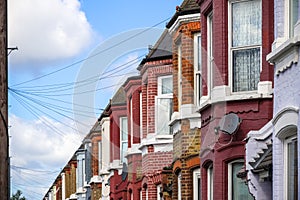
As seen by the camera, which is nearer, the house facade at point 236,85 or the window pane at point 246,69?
the house facade at point 236,85

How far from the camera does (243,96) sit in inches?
806

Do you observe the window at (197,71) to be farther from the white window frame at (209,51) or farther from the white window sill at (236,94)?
the white window sill at (236,94)

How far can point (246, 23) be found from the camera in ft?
68.3

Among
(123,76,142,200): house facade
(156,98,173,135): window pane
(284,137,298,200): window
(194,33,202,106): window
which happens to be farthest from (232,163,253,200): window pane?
(123,76,142,200): house facade

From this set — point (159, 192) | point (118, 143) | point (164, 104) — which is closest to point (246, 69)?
point (164, 104)

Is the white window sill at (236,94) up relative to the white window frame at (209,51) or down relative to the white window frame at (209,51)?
down

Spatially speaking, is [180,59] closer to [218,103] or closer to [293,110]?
[218,103]

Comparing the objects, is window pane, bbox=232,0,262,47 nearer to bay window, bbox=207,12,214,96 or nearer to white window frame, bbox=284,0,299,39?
bay window, bbox=207,12,214,96

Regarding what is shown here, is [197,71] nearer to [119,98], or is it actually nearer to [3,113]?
[3,113]

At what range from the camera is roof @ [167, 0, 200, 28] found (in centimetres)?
2531

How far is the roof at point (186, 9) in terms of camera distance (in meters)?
25.3

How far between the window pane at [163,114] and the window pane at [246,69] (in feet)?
30.1

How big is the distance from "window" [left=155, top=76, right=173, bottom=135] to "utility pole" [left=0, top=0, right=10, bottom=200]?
56.1 ft

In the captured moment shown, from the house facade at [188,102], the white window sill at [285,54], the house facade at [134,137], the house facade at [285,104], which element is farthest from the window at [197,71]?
the house facade at [134,137]
